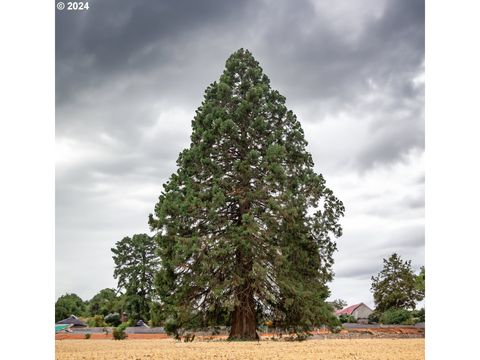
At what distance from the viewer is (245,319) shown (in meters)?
17.5

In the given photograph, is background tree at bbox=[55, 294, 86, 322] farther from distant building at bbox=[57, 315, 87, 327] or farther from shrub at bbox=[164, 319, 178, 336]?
shrub at bbox=[164, 319, 178, 336]

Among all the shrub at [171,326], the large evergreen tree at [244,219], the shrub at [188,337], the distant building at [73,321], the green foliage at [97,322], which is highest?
the large evergreen tree at [244,219]

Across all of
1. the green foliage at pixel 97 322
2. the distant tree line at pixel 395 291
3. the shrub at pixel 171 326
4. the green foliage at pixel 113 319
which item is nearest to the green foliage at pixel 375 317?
the distant tree line at pixel 395 291

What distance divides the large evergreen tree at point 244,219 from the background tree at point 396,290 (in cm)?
1597

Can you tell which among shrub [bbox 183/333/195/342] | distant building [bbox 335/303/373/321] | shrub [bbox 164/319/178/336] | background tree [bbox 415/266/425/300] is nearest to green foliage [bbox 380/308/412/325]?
background tree [bbox 415/266/425/300]

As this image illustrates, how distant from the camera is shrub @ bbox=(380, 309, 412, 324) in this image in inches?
1215

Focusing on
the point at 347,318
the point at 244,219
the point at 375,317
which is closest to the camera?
the point at 244,219

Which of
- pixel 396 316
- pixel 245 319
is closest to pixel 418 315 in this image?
pixel 396 316

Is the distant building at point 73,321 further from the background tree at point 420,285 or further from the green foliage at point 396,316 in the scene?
the background tree at point 420,285

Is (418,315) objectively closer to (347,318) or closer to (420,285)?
(420,285)

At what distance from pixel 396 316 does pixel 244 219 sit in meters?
17.2

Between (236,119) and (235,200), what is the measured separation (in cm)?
252

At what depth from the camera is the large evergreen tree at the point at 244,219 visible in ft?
56.6
